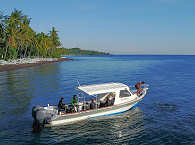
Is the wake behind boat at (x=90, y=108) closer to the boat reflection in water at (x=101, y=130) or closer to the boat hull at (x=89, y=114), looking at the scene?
the boat hull at (x=89, y=114)

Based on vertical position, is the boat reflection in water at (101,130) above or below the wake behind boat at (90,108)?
below

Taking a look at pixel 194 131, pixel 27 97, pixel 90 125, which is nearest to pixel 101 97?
pixel 90 125

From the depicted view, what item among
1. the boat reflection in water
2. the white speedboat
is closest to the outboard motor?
the white speedboat

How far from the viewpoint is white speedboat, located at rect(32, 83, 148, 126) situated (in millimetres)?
15202

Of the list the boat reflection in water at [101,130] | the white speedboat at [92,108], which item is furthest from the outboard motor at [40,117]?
the boat reflection in water at [101,130]

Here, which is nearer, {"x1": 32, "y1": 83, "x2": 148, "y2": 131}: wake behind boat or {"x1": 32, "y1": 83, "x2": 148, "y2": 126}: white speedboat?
{"x1": 32, "y1": 83, "x2": 148, "y2": 131}: wake behind boat

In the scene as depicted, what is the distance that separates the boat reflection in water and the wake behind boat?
0.55 meters

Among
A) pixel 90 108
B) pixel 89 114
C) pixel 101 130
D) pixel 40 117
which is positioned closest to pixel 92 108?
pixel 90 108

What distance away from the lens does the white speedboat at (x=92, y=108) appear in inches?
598

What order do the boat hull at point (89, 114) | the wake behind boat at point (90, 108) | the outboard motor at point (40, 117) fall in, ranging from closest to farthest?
the outboard motor at point (40, 117) → the wake behind boat at point (90, 108) → the boat hull at point (89, 114)

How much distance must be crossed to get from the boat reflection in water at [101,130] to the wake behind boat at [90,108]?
21.8 inches

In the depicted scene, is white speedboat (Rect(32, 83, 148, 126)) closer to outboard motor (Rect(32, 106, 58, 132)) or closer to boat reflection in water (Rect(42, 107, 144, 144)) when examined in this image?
outboard motor (Rect(32, 106, 58, 132))

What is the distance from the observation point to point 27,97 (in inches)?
1013

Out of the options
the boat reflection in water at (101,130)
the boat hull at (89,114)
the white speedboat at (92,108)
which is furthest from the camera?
the boat hull at (89,114)
